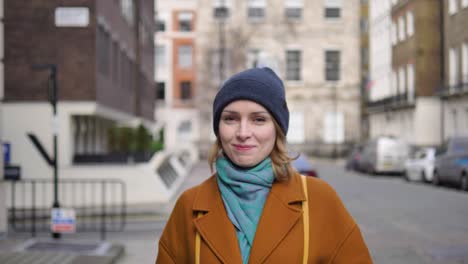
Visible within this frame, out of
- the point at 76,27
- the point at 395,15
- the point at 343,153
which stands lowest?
the point at 343,153

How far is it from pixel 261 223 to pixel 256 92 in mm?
522

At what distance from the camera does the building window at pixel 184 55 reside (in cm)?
6406

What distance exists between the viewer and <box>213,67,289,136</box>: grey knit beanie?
3082mm

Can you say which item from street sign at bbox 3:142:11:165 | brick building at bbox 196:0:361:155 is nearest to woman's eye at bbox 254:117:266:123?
street sign at bbox 3:142:11:165

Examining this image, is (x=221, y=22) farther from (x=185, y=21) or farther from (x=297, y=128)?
(x=297, y=128)

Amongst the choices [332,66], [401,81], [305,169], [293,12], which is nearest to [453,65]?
[401,81]

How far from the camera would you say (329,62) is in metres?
60.7

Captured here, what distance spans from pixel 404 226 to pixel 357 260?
12.0 metres

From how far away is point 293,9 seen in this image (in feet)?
200

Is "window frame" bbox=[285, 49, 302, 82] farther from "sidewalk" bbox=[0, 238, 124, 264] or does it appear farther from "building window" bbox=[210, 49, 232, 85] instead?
"sidewalk" bbox=[0, 238, 124, 264]

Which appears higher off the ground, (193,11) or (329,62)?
(193,11)

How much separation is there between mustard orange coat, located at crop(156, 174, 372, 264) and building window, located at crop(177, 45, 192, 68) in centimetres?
6146

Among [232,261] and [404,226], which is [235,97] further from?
[404,226]

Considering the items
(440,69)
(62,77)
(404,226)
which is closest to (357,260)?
(404,226)
